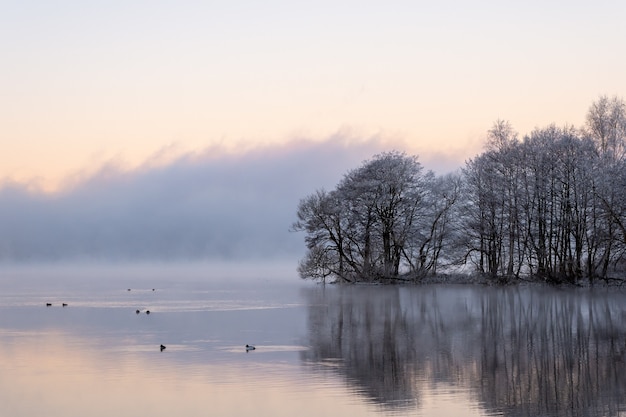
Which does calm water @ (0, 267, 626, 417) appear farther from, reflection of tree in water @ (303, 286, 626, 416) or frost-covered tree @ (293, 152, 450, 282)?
frost-covered tree @ (293, 152, 450, 282)

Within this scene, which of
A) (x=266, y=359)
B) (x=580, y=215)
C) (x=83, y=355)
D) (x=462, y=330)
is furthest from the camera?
(x=580, y=215)

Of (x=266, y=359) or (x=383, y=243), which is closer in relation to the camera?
(x=266, y=359)

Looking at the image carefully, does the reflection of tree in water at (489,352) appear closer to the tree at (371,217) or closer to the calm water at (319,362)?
the calm water at (319,362)

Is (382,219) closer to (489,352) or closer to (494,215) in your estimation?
(494,215)

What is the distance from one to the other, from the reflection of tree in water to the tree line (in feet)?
55.3

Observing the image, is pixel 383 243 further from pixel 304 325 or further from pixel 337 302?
pixel 304 325

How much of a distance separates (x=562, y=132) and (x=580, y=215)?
678cm

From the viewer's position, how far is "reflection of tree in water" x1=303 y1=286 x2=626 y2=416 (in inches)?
613

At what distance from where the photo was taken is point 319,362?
20.6 m

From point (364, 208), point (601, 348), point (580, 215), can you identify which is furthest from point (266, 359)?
point (364, 208)

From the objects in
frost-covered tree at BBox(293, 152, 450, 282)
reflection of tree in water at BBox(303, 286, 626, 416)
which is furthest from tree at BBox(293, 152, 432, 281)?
reflection of tree in water at BBox(303, 286, 626, 416)

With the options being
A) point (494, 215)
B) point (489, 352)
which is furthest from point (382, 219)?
Answer: point (489, 352)

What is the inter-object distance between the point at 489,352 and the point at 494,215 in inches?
1735

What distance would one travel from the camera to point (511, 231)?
6394 centimetres
